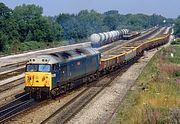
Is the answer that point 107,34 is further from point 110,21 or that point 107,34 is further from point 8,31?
point 110,21

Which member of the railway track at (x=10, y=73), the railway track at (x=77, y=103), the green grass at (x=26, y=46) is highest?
the green grass at (x=26, y=46)

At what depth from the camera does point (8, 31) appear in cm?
7962

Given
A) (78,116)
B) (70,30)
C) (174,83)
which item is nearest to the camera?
(78,116)

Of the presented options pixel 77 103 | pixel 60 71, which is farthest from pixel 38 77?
pixel 77 103

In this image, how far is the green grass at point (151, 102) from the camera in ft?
67.4

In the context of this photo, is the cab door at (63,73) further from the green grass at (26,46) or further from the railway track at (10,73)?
the green grass at (26,46)

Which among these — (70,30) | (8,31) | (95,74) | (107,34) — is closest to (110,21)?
(70,30)

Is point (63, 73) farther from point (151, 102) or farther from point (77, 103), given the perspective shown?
point (151, 102)

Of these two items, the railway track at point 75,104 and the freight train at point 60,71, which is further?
the freight train at point 60,71

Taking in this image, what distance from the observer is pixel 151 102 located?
26469mm

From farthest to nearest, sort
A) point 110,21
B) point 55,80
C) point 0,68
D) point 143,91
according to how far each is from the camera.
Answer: point 110,21
point 0,68
point 143,91
point 55,80

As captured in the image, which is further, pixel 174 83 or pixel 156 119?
pixel 174 83

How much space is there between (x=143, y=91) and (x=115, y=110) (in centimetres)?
642

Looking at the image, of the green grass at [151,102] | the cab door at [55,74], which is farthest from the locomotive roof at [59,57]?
the green grass at [151,102]
